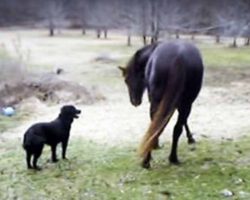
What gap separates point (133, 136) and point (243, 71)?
34.0 feet

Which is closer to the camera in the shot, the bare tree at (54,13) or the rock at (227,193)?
the rock at (227,193)

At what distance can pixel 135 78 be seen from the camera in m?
6.61

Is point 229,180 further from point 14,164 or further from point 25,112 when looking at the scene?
point 25,112

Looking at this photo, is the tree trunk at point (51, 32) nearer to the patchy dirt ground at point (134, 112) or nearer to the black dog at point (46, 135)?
the patchy dirt ground at point (134, 112)

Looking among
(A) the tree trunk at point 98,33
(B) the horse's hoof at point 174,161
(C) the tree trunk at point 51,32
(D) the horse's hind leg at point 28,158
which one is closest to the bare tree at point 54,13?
(C) the tree trunk at point 51,32

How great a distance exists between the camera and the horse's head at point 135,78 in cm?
653

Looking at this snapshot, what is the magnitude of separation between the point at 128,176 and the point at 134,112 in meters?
4.95

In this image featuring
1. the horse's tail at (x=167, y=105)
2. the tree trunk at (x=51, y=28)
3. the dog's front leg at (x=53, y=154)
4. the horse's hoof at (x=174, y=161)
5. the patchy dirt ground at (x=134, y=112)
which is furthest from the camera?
the tree trunk at (x=51, y=28)

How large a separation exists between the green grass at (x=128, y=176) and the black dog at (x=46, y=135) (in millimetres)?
227

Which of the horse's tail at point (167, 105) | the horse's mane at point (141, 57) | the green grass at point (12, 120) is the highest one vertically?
the horse's mane at point (141, 57)

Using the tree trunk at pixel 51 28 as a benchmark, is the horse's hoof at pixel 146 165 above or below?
above

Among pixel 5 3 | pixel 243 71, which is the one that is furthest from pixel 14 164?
pixel 5 3

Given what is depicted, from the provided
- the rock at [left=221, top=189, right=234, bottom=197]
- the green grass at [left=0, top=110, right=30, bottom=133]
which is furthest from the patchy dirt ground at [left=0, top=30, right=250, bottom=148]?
the rock at [left=221, top=189, right=234, bottom=197]

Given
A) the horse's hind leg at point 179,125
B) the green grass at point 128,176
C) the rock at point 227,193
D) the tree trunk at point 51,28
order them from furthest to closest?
the tree trunk at point 51,28, the horse's hind leg at point 179,125, the green grass at point 128,176, the rock at point 227,193
